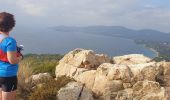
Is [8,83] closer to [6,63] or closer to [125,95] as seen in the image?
[6,63]

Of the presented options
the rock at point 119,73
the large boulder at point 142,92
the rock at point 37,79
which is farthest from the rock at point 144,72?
the rock at point 37,79

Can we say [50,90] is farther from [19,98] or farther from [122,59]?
[122,59]

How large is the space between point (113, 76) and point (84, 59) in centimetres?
150

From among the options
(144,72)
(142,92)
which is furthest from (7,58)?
(144,72)

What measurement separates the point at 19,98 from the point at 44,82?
33.9 inches

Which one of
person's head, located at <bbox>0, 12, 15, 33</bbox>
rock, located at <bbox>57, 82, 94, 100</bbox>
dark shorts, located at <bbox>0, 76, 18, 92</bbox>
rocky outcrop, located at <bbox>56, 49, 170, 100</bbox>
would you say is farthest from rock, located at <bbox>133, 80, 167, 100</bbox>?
person's head, located at <bbox>0, 12, 15, 33</bbox>

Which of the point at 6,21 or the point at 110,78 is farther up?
the point at 6,21

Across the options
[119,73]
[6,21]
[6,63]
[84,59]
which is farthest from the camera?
[84,59]

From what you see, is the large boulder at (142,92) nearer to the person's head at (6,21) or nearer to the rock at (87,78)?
the rock at (87,78)

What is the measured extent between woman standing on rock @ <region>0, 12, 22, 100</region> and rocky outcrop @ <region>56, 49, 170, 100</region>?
3.97 m

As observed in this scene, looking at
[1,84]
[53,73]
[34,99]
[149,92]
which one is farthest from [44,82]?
[1,84]

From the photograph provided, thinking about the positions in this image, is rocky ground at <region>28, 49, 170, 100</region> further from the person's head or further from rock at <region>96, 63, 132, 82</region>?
the person's head

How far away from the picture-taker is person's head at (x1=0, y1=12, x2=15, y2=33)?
511 cm

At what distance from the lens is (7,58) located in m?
5.19
